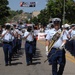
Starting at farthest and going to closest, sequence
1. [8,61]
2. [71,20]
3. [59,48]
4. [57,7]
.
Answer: [71,20]
[57,7]
[8,61]
[59,48]

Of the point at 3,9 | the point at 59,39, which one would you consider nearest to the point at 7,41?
the point at 59,39

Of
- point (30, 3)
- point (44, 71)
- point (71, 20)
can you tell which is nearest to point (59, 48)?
point (44, 71)

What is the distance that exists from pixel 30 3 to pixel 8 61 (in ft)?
220

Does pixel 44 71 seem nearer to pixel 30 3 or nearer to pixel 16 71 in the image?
pixel 16 71

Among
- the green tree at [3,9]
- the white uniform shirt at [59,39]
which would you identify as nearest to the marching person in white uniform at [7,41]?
the white uniform shirt at [59,39]

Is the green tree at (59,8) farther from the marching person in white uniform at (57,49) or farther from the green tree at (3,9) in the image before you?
the marching person in white uniform at (57,49)

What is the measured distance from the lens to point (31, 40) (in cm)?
1550

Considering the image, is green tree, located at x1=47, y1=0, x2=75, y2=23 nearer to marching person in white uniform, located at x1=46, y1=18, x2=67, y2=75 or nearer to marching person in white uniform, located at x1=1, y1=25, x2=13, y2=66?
marching person in white uniform, located at x1=1, y1=25, x2=13, y2=66

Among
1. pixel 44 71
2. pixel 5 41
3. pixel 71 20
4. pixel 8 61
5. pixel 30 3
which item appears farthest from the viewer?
pixel 30 3

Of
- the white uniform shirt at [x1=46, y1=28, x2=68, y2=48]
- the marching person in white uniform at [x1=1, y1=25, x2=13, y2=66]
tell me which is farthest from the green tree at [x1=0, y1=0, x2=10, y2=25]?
the white uniform shirt at [x1=46, y1=28, x2=68, y2=48]

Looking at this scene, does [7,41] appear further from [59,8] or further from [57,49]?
[59,8]

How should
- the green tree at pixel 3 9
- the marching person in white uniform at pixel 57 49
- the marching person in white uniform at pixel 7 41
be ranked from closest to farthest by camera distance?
the marching person in white uniform at pixel 57 49 → the marching person in white uniform at pixel 7 41 → the green tree at pixel 3 9

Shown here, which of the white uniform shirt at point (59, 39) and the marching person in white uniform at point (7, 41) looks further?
the marching person in white uniform at point (7, 41)

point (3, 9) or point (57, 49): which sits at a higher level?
point (3, 9)
